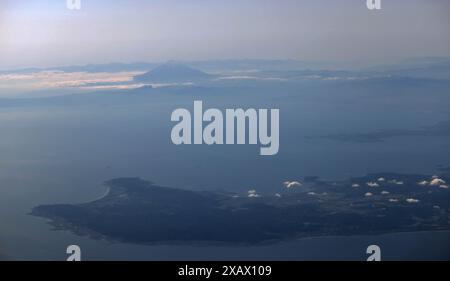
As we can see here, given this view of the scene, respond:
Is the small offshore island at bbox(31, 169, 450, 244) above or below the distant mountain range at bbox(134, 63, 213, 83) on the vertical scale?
below

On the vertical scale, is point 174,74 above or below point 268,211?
above

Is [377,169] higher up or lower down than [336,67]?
lower down
